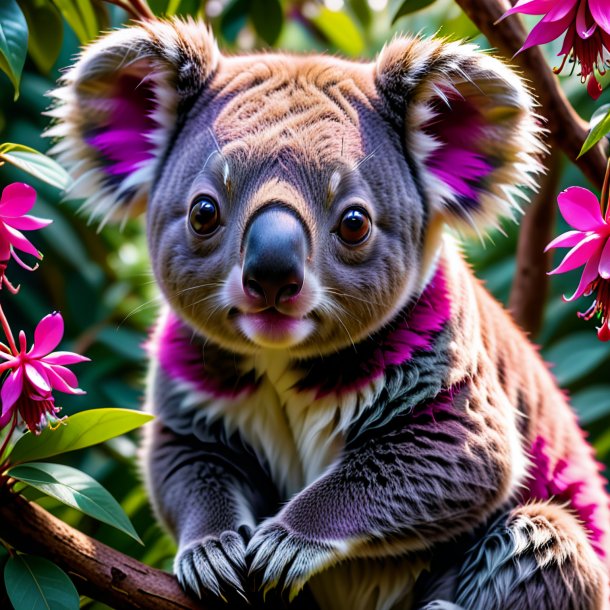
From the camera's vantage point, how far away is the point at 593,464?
10.6 feet

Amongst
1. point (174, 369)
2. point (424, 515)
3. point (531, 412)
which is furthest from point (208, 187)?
point (531, 412)

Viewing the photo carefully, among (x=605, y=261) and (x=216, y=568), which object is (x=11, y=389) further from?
(x=605, y=261)

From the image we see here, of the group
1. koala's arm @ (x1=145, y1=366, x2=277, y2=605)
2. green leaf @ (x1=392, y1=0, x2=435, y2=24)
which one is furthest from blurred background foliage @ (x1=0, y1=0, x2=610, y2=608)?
green leaf @ (x1=392, y1=0, x2=435, y2=24)

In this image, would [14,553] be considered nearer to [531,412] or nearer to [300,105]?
[300,105]

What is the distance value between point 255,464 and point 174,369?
376 mm

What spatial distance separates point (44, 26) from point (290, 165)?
1.10 meters

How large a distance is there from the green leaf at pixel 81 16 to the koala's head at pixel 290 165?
0.26 meters

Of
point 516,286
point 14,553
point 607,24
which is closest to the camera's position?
point 607,24

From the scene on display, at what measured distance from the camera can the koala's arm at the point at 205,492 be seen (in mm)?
2547

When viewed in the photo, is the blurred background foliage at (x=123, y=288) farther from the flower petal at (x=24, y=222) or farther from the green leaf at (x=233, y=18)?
the flower petal at (x=24, y=222)

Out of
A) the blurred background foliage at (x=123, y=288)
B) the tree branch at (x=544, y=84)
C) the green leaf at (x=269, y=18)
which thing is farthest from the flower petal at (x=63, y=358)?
the green leaf at (x=269, y=18)

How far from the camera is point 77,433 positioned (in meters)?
2.26

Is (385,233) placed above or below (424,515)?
above

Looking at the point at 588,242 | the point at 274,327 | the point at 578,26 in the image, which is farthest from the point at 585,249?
the point at 274,327
